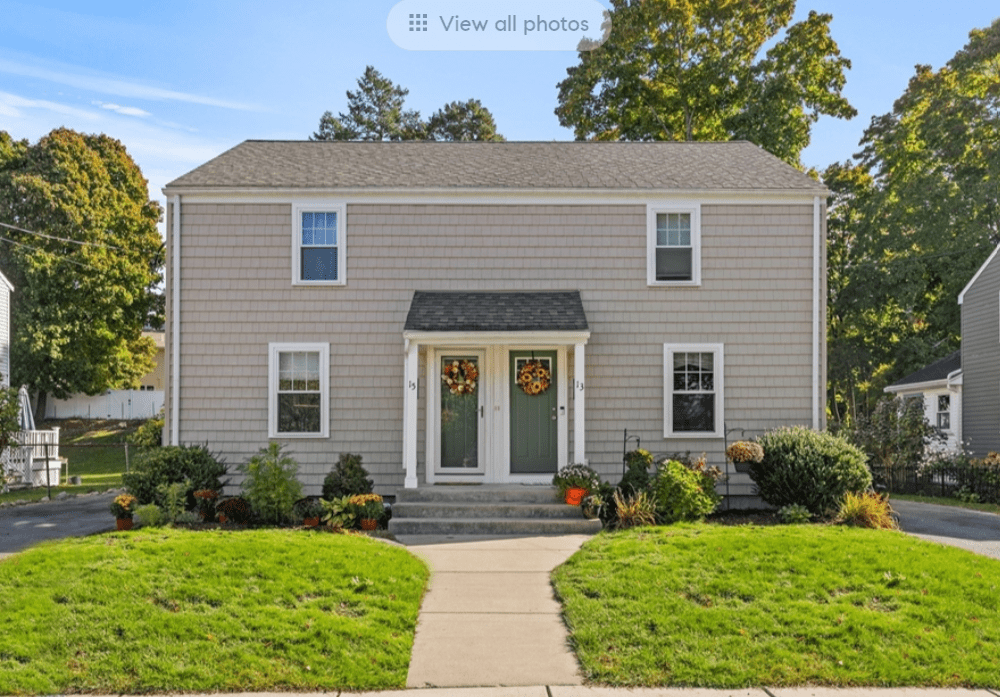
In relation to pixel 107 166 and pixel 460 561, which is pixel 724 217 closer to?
pixel 460 561

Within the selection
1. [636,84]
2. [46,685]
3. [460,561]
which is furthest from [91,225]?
[46,685]

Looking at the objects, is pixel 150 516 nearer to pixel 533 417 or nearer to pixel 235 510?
pixel 235 510

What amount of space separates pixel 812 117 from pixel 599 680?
938 inches

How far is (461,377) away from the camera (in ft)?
44.2

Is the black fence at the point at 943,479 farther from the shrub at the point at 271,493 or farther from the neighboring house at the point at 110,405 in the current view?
the neighboring house at the point at 110,405

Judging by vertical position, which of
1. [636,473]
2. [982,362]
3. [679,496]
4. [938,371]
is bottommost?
[679,496]

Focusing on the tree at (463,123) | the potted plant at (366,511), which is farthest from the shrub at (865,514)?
the tree at (463,123)

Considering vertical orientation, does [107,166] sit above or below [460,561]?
above

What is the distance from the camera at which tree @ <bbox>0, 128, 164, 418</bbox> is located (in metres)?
29.5

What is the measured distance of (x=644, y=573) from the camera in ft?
26.5

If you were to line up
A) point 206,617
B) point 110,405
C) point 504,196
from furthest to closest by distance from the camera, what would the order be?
point 110,405 → point 504,196 → point 206,617

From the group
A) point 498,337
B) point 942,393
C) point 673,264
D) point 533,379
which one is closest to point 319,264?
point 498,337

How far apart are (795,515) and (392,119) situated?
107ft

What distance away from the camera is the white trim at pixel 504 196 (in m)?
13.5
